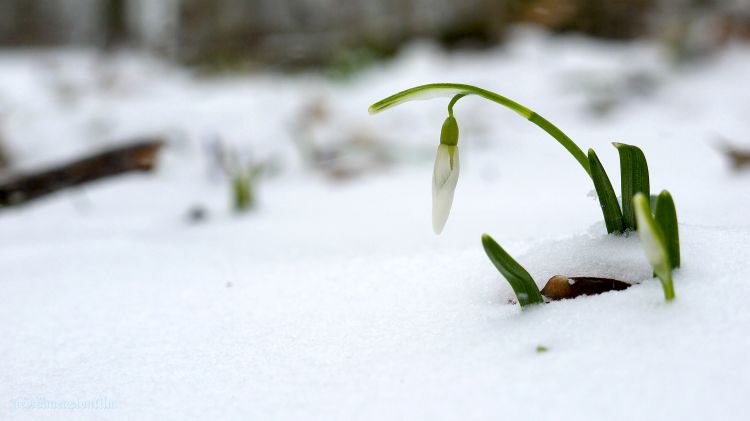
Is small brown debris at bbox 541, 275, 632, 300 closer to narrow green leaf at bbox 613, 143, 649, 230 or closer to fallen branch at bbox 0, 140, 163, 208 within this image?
narrow green leaf at bbox 613, 143, 649, 230

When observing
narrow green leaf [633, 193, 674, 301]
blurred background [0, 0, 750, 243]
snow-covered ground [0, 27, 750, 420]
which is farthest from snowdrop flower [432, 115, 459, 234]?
blurred background [0, 0, 750, 243]

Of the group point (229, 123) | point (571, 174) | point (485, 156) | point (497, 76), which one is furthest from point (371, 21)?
point (571, 174)

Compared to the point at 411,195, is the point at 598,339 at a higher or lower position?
higher

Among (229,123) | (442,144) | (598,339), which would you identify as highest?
(442,144)

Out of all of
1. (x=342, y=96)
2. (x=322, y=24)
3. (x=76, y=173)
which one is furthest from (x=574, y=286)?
(x=322, y=24)

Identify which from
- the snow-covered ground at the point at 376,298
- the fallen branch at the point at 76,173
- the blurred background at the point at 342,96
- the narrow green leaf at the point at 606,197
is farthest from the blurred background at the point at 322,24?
the narrow green leaf at the point at 606,197

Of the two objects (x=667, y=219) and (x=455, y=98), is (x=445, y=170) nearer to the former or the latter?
(x=455, y=98)

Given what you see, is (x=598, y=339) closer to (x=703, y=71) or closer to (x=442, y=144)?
(x=442, y=144)

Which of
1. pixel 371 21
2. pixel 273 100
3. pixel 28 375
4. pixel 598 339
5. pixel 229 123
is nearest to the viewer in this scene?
pixel 598 339
